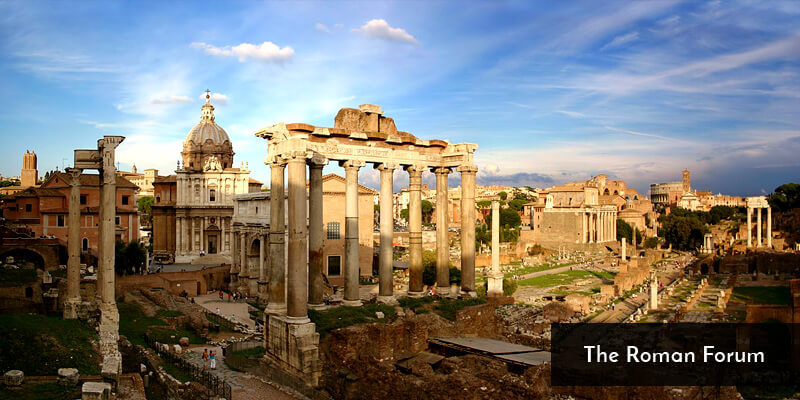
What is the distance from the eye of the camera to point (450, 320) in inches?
604

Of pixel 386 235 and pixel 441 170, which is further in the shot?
pixel 441 170

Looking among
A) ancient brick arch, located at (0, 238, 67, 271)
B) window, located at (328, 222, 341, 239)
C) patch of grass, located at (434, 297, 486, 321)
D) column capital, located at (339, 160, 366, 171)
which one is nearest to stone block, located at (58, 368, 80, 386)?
column capital, located at (339, 160, 366, 171)

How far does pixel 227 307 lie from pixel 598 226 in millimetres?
74659

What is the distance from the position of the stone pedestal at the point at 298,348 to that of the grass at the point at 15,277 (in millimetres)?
12913

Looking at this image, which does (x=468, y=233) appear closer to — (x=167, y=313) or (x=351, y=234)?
(x=351, y=234)

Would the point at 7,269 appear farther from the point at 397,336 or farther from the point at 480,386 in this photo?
the point at 480,386

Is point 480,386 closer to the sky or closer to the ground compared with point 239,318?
closer to the sky

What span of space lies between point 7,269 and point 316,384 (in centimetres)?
1873

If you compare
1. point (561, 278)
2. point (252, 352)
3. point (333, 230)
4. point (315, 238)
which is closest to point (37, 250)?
point (333, 230)

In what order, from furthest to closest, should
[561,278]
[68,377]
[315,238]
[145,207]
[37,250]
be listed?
[145,207], [561,278], [37,250], [315,238], [68,377]

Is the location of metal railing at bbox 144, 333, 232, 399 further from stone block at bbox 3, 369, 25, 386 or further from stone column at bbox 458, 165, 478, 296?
stone column at bbox 458, 165, 478, 296

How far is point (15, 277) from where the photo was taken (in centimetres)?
2225

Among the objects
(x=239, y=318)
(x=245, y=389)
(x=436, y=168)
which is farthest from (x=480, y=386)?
(x=239, y=318)

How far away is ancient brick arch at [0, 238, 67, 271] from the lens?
104 feet
